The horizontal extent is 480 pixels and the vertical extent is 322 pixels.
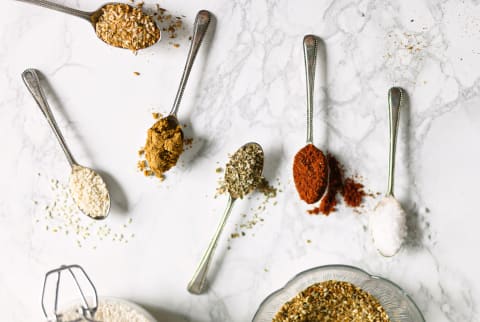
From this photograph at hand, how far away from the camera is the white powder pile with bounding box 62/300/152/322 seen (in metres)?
1.85

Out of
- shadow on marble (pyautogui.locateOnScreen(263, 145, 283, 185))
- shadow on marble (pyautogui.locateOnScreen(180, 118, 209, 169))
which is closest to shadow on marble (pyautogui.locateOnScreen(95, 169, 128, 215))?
shadow on marble (pyautogui.locateOnScreen(180, 118, 209, 169))

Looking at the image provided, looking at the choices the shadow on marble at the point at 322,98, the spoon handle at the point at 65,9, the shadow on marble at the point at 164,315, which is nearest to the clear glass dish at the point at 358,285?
the shadow on marble at the point at 164,315

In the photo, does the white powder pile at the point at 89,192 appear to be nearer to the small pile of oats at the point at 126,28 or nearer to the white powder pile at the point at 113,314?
the white powder pile at the point at 113,314

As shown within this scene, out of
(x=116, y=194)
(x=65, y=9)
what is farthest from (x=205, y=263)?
(x=65, y=9)

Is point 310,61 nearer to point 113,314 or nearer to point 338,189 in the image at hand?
point 338,189

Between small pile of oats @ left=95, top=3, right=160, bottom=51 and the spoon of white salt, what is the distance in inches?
30.3

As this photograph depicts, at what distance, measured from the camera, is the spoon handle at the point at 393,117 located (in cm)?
191

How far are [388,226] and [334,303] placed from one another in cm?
29

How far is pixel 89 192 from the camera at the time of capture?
1965 mm

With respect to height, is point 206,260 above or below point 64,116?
below

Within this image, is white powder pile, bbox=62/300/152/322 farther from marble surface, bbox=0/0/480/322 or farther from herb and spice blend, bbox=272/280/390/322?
herb and spice blend, bbox=272/280/390/322

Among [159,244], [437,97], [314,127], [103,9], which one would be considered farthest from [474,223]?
[103,9]

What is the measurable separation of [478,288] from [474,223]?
21cm

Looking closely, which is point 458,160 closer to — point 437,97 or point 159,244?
point 437,97
